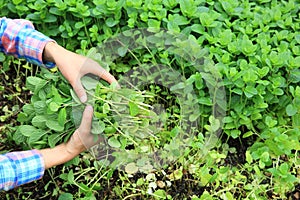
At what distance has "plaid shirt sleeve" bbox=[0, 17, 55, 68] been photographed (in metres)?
1.66

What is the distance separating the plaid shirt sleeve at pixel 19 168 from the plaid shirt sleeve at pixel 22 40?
317 millimetres

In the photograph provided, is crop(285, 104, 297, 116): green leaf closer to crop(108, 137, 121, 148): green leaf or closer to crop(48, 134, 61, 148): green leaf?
crop(108, 137, 121, 148): green leaf

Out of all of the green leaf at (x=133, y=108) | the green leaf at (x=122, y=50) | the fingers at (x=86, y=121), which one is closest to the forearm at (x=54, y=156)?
the fingers at (x=86, y=121)

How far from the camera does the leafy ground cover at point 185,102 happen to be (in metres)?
1.77

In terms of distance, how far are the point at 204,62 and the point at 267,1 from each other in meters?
0.54

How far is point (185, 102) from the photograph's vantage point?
6.40 feet

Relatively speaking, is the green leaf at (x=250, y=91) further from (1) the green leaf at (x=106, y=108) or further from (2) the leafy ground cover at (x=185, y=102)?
(1) the green leaf at (x=106, y=108)

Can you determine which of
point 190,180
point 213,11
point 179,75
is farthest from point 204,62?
point 190,180

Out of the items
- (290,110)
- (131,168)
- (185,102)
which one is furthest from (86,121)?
(290,110)

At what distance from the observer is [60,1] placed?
217cm

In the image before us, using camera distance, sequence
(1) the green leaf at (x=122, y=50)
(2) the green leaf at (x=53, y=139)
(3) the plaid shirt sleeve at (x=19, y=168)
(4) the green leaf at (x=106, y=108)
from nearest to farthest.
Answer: (3) the plaid shirt sleeve at (x=19, y=168) → (4) the green leaf at (x=106, y=108) → (2) the green leaf at (x=53, y=139) → (1) the green leaf at (x=122, y=50)

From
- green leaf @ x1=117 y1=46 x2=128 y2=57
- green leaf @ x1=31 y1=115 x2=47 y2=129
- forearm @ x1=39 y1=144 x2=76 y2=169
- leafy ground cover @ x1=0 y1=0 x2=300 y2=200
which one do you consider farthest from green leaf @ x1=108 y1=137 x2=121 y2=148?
green leaf @ x1=117 y1=46 x2=128 y2=57

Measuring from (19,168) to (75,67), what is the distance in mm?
339

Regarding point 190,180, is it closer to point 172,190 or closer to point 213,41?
point 172,190
